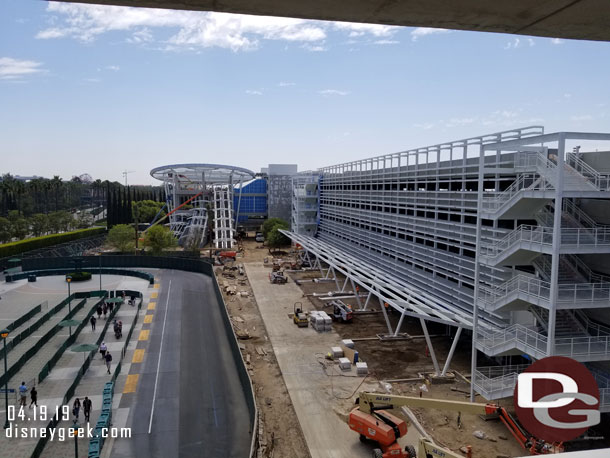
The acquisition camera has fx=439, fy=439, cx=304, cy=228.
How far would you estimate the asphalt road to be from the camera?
16188 millimetres

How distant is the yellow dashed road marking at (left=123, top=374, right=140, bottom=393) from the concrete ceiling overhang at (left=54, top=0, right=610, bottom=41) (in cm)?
2140

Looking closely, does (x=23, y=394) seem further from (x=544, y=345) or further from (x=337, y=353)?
(x=544, y=345)

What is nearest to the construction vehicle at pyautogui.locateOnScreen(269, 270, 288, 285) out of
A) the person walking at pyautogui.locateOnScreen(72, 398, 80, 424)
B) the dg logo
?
the person walking at pyautogui.locateOnScreen(72, 398, 80, 424)

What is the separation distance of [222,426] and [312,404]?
13.4ft

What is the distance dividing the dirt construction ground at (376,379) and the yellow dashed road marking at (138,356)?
5778 millimetres

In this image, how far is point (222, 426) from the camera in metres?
17.6

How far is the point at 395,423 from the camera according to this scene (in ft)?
52.0

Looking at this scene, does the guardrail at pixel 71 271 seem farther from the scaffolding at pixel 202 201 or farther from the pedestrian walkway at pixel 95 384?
the scaffolding at pixel 202 201

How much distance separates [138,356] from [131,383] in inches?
146

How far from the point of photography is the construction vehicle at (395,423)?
48.1 feet

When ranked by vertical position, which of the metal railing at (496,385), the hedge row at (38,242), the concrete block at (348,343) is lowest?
the concrete block at (348,343)

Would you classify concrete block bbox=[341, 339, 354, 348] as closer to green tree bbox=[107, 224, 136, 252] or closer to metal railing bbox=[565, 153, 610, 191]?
metal railing bbox=[565, 153, 610, 191]

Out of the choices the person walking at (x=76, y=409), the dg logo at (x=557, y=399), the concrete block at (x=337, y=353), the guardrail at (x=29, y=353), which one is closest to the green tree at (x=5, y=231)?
the guardrail at (x=29, y=353)

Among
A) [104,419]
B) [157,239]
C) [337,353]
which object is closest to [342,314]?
[337,353]
